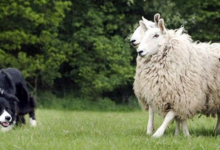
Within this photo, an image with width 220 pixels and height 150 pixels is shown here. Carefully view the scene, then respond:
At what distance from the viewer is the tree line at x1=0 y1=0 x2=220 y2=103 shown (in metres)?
24.3

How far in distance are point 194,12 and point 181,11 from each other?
0.64 m

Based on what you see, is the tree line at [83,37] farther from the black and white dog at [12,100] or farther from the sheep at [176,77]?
the sheep at [176,77]

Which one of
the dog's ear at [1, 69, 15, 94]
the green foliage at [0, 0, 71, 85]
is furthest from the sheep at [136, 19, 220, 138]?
the green foliage at [0, 0, 71, 85]

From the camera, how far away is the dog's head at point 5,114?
9.30 metres

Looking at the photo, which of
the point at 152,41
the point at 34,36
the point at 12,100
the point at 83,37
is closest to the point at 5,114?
the point at 12,100

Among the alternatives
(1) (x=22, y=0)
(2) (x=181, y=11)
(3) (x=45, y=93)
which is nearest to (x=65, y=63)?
(3) (x=45, y=93)

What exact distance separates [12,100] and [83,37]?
15.5 m

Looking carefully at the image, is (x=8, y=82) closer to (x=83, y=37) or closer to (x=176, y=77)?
(x=176, y=77)

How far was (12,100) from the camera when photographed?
968cm

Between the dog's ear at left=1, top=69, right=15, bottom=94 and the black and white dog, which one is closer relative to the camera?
the black and white dog

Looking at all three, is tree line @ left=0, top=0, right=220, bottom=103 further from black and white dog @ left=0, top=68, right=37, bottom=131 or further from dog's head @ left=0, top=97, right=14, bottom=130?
dog's head @ left=0, top=97, right=14, bottom=130

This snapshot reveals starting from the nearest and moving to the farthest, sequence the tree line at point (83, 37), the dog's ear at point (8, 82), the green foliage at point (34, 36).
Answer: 1. the dog's ear at point (8, 82)
2. the green foliage at point (34, 36)
3. the tree line at point (83, 37)

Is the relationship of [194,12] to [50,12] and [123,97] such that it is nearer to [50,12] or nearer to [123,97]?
[123,97]

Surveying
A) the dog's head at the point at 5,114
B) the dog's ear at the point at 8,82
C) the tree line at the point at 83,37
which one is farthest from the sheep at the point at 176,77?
the tree line at the point at 83,37
